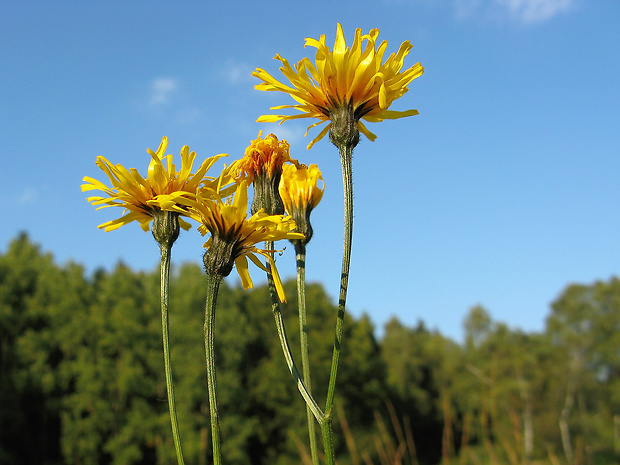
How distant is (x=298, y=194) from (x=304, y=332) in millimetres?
635

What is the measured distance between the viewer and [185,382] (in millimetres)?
27766

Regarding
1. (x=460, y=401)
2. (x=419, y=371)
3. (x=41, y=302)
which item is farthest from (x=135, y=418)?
(x=419, y=371)

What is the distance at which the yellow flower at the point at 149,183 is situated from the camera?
1.92m

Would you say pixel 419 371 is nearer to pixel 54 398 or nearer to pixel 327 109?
pixel 54 398

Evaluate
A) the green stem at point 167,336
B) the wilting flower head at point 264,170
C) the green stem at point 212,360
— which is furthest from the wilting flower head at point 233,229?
the wilting flower head at point 264,170

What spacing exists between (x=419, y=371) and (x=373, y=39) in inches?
1840

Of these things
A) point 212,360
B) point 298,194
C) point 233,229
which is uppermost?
point 298,194

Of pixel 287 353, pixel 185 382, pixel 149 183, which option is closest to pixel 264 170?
pixel 149 183

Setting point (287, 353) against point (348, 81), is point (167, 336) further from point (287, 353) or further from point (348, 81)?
point (348, 81)

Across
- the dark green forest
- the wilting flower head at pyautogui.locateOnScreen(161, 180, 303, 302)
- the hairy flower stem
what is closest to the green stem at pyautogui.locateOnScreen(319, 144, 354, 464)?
the hairy flower stem

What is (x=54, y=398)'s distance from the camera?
2683cm

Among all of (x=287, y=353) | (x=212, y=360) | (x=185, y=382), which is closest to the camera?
(x=212, y=360)

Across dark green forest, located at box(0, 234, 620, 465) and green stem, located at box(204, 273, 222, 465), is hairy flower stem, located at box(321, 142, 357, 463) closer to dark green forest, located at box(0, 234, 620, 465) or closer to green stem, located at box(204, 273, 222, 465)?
green stem, located at box(204, 273, 222, 465)

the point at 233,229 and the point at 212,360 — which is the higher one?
the point at 233,229
